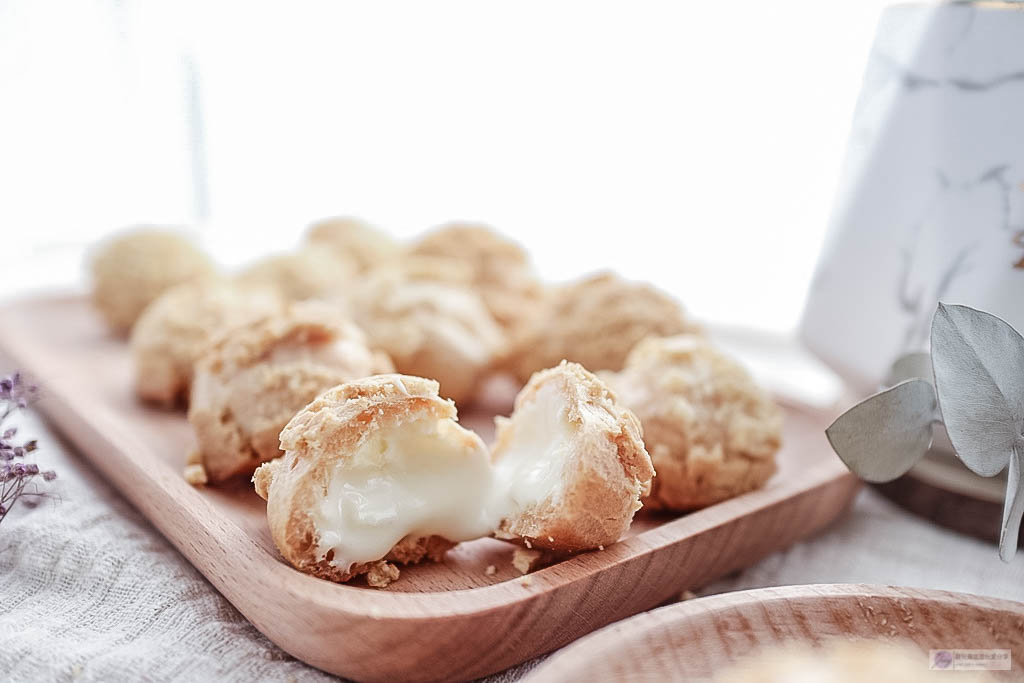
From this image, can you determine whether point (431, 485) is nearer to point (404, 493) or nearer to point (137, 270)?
point (404, 493)

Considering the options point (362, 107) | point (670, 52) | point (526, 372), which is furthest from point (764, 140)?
point (362, 107)

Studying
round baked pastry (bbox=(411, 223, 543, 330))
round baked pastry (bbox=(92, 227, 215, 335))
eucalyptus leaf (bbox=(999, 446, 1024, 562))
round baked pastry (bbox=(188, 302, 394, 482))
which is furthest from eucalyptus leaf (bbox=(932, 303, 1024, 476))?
round baked pastry (bbox=(92, 227, 215, 335))

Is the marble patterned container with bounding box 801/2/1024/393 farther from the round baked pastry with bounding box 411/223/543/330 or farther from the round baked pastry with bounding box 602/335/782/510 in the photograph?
the round baked pastry with bounding box 411/223/543/330

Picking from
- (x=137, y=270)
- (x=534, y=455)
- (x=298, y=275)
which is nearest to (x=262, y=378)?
(x=534, y=455)

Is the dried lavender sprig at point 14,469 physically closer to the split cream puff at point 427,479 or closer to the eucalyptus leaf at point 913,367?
the split cream puff at point 427,479

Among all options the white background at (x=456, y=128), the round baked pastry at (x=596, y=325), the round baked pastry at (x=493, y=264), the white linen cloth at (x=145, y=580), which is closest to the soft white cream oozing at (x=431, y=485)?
the white linen cloth at (x=145, y=580)

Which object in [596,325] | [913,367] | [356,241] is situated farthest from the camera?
[356,241]
